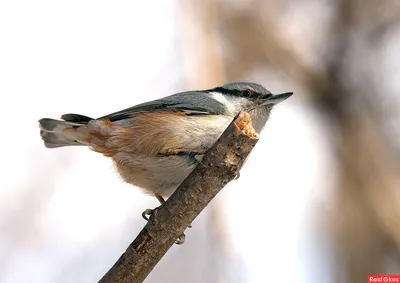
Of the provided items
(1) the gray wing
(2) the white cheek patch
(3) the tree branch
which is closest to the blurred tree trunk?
(2) the white cheek patch

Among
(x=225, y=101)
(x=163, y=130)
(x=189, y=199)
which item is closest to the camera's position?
(x=189, y=199)

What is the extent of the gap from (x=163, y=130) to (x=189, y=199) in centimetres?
94

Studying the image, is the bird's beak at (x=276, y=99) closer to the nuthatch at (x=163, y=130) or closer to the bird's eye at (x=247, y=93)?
the nuthatch at (x=163, y=130)

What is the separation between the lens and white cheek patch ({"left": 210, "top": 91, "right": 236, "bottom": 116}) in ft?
11.8

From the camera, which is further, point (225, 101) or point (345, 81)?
point (345, 81)

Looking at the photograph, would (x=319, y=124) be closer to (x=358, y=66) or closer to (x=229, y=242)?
(x=358, y=66)

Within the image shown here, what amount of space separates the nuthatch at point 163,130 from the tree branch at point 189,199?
0.71m

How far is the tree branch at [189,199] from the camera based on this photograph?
2451mm

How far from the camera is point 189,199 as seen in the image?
2.54m

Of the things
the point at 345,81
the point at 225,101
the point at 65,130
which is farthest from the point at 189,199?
the point at 345,81

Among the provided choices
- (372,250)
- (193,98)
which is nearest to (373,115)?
(372,250)

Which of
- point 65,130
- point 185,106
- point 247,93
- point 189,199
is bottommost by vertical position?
point 189,199

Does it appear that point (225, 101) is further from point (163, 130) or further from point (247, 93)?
point (163, 130)

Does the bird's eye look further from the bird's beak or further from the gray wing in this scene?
the gray wing
